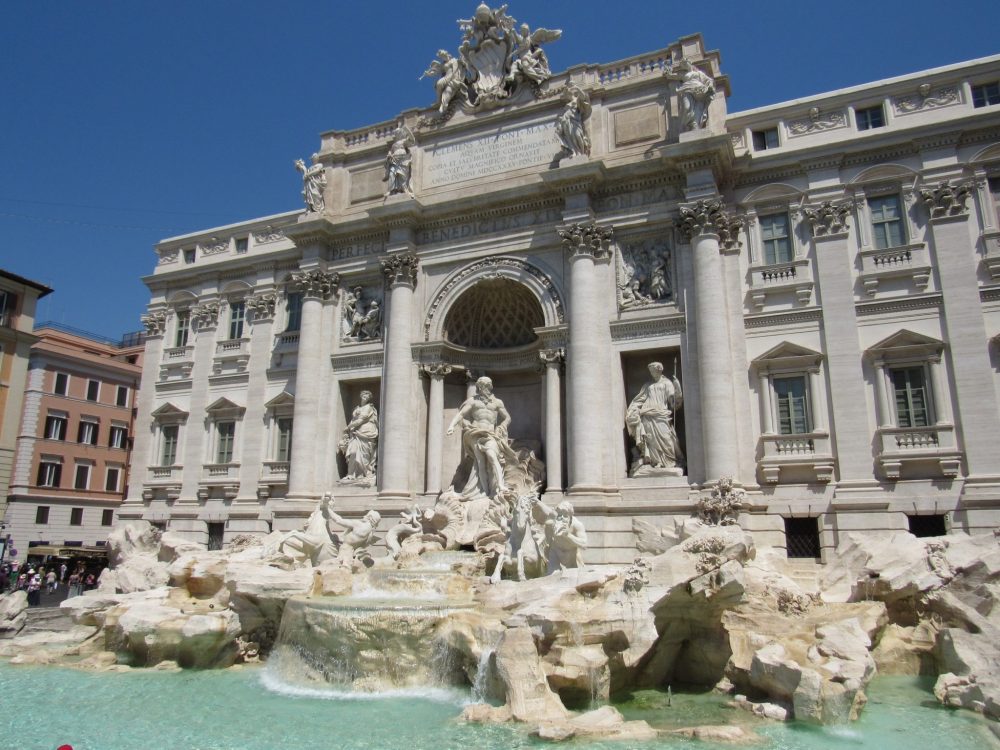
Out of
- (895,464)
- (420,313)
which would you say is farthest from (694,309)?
(420,313)

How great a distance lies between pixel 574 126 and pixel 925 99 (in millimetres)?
9465

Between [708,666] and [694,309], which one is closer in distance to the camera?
[708,666]

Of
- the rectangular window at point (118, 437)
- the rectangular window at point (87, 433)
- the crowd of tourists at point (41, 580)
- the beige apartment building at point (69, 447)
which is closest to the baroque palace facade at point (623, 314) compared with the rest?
the crowd of tourists at point (41, 580)

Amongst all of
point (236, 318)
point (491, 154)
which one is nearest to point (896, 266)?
point (491, 154)

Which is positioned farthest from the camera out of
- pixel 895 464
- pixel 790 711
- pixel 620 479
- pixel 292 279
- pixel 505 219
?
pixel 292 279

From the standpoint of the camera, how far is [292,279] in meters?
27.2

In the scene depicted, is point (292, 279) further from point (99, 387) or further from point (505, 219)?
point (99, 387)

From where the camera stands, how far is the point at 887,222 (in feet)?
65.9

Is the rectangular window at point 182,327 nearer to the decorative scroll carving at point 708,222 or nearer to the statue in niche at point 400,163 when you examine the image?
the statue in niche at point 400,163

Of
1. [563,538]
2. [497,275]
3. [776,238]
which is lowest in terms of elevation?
[563,538]

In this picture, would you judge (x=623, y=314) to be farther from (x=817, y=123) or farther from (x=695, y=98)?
(x=817, y=123)

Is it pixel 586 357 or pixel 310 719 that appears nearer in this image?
pixel 310 719

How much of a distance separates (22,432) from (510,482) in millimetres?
29942

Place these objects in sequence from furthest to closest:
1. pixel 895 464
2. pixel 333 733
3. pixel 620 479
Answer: pixel 620 479 < pixel 895 464 < pixel 333 733
